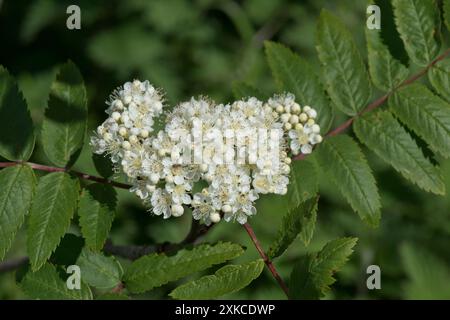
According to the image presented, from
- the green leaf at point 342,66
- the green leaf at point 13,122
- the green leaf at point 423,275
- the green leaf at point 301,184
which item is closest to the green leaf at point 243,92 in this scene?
the green leaf at point 342,66

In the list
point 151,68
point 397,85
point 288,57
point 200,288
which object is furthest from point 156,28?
point 200,288

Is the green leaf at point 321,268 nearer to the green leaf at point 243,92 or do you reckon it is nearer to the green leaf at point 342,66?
the green leaf at point 342,66

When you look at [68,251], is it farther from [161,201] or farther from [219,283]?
[219,283]

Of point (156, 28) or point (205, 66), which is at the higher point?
point (156, 28)

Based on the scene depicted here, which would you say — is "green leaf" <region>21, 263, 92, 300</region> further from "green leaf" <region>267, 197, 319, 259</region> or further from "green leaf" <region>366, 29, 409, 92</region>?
"green leaf" <region>366, 29, 409, 92</region>

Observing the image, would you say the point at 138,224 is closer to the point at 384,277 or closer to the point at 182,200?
the point at 384,277

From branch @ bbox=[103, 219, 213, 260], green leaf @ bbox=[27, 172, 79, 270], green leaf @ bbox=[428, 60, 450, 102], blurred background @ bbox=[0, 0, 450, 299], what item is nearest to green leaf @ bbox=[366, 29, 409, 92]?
green leaf @ bbox=[428, 60, 450, 102]
